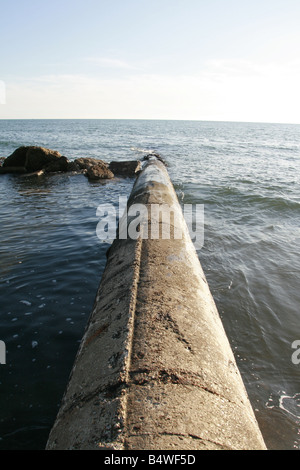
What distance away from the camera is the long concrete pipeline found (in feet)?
5.42

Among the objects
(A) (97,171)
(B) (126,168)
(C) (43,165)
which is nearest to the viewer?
(A) (97,171)

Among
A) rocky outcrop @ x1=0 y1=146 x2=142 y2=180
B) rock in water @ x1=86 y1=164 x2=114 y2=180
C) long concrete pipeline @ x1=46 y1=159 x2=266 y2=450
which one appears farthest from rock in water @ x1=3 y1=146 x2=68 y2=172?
long concrete pipeline @ x1=46 y1=159 x2=266 y2=450

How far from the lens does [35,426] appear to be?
273cm

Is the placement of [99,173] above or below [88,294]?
above

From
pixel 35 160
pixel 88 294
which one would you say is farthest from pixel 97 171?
pixel 88 294

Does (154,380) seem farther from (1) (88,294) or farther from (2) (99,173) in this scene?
(2) (99,173)

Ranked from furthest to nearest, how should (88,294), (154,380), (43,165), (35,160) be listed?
(43,165), (35,160), (88,294), (154,380)

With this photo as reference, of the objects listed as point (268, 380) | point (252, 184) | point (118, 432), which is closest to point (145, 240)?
point (268, 380)

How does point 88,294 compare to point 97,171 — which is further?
point 97,171

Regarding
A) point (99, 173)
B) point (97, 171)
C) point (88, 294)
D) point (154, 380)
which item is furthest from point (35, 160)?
point (154, 380)

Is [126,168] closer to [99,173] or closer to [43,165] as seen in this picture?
[99,173]

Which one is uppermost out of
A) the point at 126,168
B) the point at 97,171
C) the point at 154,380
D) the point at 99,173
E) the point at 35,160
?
the point at 35,160

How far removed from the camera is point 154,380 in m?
1.94
